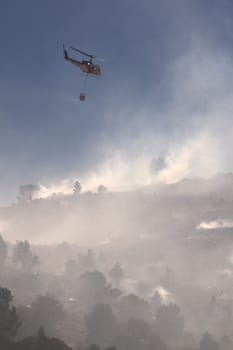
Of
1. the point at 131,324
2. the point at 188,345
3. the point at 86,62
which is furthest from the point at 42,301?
the point at 86,62

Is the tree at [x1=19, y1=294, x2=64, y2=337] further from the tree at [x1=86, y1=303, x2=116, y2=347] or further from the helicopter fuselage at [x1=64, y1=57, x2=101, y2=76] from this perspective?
the helicopter fuselage at [x1=64, y1=57, x2=101, y2=76]

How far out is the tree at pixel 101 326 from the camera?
484ft

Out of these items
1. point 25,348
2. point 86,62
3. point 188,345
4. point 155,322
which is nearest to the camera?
point 86,62

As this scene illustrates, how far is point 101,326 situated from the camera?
15050 cm

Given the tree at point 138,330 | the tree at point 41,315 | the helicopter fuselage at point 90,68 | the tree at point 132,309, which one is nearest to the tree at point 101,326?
the tree at point 138,330

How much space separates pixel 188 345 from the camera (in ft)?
523

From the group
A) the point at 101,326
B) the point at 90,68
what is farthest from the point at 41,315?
the point at 90,68

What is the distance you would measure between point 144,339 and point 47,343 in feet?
194

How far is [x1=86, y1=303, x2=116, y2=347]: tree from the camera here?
148 metres

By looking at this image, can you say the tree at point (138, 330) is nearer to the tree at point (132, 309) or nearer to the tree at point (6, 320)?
the tree at point (132, 309)

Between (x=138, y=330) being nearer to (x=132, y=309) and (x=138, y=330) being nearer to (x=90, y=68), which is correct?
(x=132, y=309)

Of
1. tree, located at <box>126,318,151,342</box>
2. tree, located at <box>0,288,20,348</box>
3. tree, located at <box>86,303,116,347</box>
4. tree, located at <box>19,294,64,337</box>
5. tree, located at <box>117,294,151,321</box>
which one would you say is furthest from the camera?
tree, located at <box>117,294,151,321</box>

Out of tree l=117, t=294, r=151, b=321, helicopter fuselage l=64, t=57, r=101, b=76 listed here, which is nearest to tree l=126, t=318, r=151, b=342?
tree l=117, t=294, r=151, b=321

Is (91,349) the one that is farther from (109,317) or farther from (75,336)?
(75,336)
